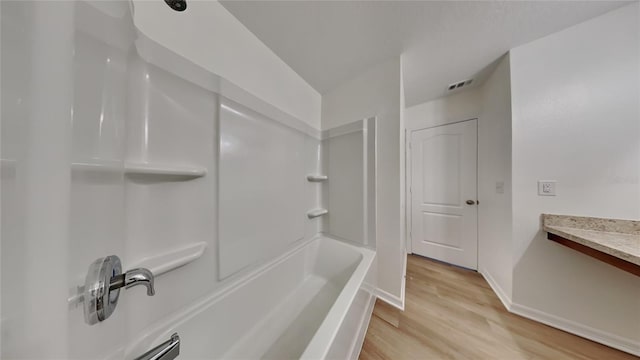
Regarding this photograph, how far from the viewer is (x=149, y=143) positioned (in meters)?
0.75

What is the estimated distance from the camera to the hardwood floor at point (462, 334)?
1070 millimetres

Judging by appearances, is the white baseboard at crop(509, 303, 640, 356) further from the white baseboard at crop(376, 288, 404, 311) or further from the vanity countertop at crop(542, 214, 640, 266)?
the white baseboard at crop(376, 288, 404, 311)

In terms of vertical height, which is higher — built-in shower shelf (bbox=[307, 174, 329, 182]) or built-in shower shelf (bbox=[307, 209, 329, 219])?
built-in shower shelf (bbox=[307, 174, 329, 182])

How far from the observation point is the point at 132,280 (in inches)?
18.6

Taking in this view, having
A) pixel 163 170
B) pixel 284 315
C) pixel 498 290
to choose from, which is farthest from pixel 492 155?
pixel 163 170

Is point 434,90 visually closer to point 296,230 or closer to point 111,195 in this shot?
point 296,230

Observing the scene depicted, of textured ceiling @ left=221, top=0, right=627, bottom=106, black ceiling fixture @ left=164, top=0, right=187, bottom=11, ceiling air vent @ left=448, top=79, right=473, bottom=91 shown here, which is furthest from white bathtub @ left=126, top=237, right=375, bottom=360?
ceiling air vent @ left=448, top=79, right=473, bottom=91

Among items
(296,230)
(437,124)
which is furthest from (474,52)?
(296,230)

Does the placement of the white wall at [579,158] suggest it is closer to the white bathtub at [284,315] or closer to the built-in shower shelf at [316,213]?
the white bathtub at [284,315]

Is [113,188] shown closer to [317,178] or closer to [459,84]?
[317,178]

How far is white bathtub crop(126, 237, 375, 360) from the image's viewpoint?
770mm

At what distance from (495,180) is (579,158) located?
1.59 feet

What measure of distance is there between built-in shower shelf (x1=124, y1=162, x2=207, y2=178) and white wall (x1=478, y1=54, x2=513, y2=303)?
2.26 metres

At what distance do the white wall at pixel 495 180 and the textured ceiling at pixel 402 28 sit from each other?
288 mm
